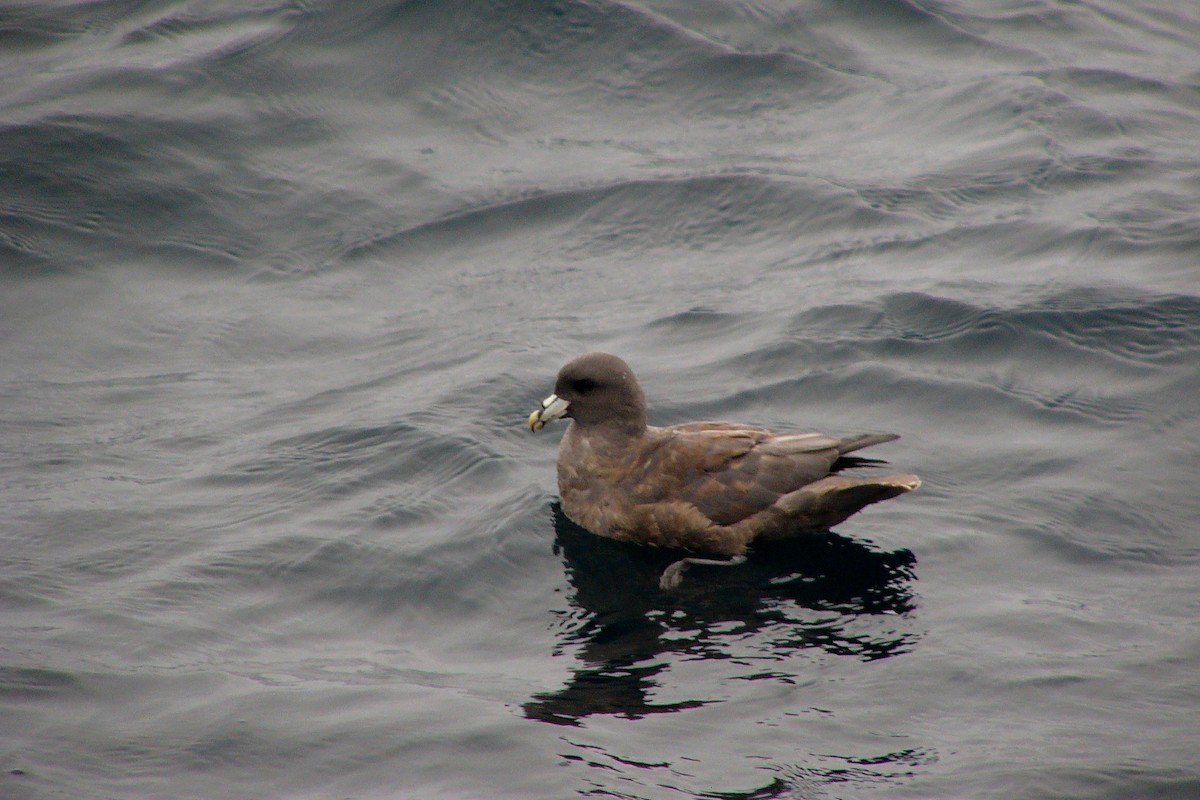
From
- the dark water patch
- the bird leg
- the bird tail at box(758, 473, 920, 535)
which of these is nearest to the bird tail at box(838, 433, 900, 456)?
the bird tail at box(758, 473, 920, 535)

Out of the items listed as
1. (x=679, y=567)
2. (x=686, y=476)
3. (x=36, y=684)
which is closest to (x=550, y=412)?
(x=686, y=476)

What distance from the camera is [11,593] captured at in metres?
7.09

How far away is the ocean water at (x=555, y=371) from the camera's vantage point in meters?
5.82

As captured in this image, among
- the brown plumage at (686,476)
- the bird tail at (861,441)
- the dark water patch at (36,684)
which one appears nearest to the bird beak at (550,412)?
the brown plumage at (686,476)

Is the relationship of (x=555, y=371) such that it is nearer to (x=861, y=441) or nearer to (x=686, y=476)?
(x=686, y=476)

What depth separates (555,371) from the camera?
31.7 ft

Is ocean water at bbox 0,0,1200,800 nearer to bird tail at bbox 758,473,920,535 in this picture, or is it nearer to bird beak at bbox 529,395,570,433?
bird tail at bbox 758,473,920,535

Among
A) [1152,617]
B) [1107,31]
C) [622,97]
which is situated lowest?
[1152,617]

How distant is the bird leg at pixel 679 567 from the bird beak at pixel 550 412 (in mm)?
1194

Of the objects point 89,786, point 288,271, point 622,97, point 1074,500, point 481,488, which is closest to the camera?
point 89,786

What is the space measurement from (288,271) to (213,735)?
237 inches

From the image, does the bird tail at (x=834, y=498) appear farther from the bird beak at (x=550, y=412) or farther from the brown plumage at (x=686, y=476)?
the bird beak at (x=550, y=412)

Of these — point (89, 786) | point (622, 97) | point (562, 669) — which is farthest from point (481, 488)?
point (622, 97)

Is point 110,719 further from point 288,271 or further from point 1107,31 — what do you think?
point 1107,31
